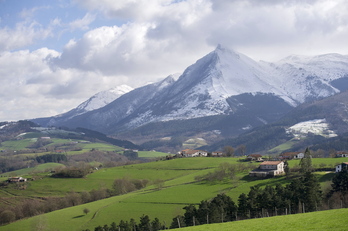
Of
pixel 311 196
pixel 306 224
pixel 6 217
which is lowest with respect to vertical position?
pixel 6 217

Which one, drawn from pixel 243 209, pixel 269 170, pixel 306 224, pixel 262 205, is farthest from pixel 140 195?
pixel 306 224

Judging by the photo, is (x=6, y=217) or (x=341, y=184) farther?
(x=6, y=217)

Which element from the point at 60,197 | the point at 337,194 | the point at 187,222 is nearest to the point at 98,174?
the point at 60,197

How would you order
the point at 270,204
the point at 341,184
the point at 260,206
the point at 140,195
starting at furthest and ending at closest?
the point at 140,195
the point at 341,184
the point at 260,206
the point at 270,204

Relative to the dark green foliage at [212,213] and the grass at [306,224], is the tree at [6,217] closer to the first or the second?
the dark green foliage at [212,213]

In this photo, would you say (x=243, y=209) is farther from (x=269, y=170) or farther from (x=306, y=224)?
(x=269, y=170)

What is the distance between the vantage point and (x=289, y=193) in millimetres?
82750

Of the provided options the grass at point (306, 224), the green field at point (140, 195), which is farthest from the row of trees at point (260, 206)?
the grass at point (306, 224)

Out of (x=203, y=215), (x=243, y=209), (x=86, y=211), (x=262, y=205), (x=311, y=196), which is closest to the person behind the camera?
(x=311, y=196)

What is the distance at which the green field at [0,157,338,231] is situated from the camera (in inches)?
4190

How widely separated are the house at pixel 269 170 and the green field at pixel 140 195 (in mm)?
3645

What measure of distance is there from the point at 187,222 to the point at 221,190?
1400 inches

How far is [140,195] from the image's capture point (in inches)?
5079

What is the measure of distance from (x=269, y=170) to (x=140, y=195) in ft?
A: 136
